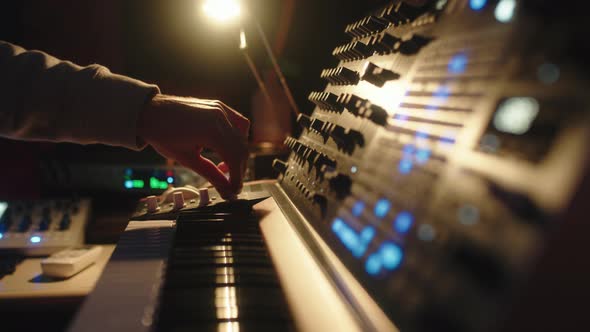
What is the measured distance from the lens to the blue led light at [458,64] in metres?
0.41

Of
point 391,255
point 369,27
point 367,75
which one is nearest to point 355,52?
point 369,27

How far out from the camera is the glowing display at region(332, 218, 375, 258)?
17.0 inches

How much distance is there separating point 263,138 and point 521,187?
4.89 feet

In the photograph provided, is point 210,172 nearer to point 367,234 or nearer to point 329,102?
point 329,102

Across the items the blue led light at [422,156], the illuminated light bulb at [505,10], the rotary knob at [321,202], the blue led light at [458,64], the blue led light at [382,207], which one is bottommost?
the rotary knob at [321,202]

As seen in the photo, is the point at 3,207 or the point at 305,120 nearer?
the point at 305,120

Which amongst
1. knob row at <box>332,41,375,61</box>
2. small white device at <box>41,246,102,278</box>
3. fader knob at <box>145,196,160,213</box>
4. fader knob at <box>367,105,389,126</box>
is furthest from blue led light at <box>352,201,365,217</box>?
small white device at <box>41,246,102,278</box>

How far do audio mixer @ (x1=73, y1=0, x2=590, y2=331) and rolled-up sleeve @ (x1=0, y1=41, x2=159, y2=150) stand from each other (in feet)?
0.99

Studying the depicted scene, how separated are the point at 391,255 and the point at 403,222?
0.10 ft

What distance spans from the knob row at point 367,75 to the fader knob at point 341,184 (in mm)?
141

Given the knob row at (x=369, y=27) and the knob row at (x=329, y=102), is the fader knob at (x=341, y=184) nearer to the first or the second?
the knob row at (x=329, y=102)

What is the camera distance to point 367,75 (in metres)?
0.62

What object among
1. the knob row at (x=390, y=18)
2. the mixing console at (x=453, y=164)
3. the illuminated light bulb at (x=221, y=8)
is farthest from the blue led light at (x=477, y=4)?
the illuminated light bulb at (x=221, y=8)

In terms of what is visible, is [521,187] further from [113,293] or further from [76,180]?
[76,180]
